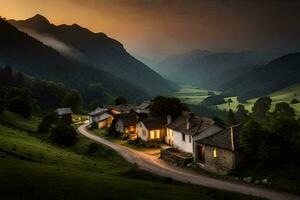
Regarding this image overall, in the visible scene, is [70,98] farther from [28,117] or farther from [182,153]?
[182,153]

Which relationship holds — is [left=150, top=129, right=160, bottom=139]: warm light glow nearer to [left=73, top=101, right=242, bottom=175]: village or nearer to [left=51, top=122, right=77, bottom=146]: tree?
[left=73, top=101, right=242, bottom=175]: village

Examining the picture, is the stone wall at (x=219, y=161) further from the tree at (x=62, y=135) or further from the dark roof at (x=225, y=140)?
the tree at (x=62, y=135)

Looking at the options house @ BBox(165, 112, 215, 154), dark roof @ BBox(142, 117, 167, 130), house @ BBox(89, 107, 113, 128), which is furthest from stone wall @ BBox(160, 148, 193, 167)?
house @ BBox(89, 107, 113, 128)

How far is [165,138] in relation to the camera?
3716 inches

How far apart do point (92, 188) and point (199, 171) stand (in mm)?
35069

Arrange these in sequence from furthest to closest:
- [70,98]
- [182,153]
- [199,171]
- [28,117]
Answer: [70,98] < [28,117] < [182,153] < [199,171]

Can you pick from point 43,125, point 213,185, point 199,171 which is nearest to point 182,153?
point 199,171

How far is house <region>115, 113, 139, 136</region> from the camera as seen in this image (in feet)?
357

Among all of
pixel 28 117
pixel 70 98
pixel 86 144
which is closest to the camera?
pixel 86 144

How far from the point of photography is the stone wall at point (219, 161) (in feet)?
189

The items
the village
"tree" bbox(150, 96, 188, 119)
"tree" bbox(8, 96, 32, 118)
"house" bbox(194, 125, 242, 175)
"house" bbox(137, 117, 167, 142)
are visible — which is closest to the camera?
"house" bbox(194, 125, 242, 175)

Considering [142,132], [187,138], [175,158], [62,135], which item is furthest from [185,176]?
[142,132]

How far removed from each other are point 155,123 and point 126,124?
14962mm

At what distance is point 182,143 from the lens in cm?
8144
